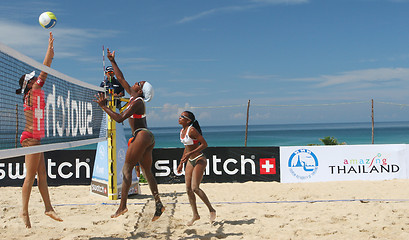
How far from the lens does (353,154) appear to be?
39.6 ft

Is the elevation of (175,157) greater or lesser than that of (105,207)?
greater

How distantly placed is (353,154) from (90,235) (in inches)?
350

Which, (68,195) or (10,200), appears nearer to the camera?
(10,200)

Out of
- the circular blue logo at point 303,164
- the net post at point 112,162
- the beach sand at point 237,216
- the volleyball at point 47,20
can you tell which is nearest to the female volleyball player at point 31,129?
the volleyball at point 47,20

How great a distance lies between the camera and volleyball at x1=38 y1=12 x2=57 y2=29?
18.1 ft

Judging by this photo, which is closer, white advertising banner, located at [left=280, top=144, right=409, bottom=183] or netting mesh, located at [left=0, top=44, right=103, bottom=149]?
netting mesh, located at [left=0, top=44, right=103, bottom=149]

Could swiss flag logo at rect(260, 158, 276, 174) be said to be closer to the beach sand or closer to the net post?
the beach sand

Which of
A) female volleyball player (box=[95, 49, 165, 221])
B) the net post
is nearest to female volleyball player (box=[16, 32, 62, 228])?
female volleyball player (box=[95, 49, 165, 221])

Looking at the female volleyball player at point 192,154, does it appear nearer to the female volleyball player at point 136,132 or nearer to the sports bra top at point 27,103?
the female volleyball player at point 136,132

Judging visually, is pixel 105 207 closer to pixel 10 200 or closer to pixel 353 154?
pixel 10 200

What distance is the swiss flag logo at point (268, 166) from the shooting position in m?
12.1

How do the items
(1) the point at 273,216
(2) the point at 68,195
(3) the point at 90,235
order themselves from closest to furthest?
(3) the point at 90,235 < (1) the point at 273,216 < (2) the point at 68,195

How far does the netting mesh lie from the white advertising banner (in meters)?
6.76

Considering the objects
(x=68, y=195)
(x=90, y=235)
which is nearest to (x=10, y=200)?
(x=68, y=195)
